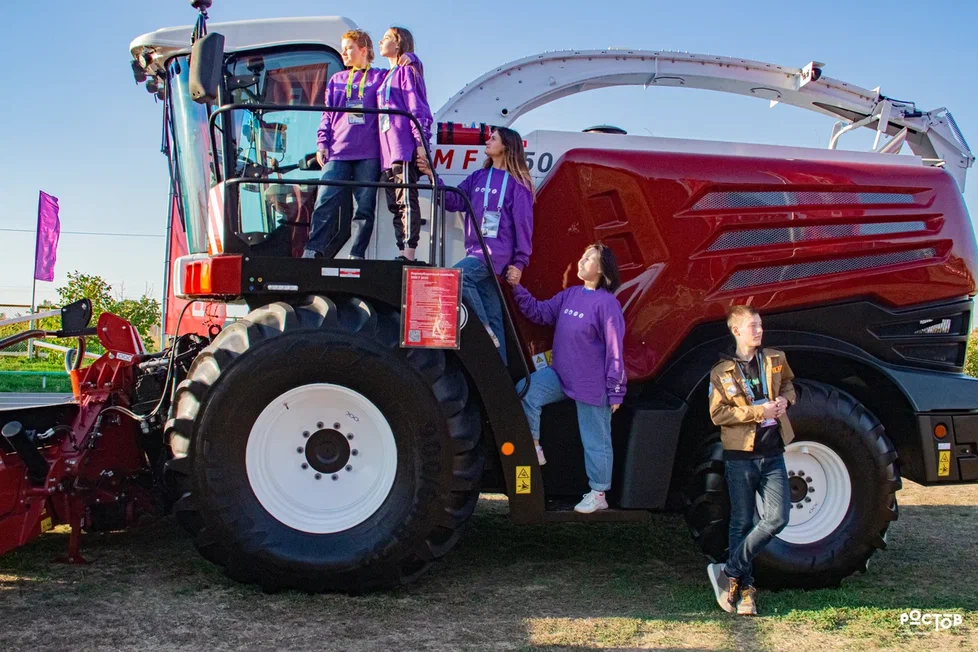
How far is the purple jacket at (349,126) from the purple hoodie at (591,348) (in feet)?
4.69

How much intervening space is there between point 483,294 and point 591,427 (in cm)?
96

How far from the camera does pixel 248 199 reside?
4.52 meters

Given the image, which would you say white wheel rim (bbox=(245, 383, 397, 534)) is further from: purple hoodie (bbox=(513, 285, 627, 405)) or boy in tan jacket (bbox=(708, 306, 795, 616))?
boy in tan jacket (bbox=(708, 306, 795, 616))

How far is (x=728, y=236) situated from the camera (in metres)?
4.85

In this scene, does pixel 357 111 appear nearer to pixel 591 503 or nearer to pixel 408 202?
pixel 408 202

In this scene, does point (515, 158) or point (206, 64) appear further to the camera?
point (515, 158)

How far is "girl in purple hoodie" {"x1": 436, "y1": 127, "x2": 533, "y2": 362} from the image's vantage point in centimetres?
462

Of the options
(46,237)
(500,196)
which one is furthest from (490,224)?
(46,237)

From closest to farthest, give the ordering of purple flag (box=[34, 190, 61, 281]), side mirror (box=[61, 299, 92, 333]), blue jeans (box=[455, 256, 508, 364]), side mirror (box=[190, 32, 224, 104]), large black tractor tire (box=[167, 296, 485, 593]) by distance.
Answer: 1. side mirror (box=[190, 32, 224, 104])
2. large black tractor tire (box=[167, 296, 485, 593])
3. blue jeans (box=[455, 256, 508, 364])
4. side mirror (box=[61, 299, 92, 333])
5. purple flag (box=[34, 190, 61, 281])

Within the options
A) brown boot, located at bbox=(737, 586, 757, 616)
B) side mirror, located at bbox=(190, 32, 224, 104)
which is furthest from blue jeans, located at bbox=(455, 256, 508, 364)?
brown boot, located at bbox=(737, 586, 757, 616)

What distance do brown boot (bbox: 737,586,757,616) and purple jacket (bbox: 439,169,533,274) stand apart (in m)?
2.12

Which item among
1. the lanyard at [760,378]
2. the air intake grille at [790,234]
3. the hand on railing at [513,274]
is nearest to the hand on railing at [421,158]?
the hand on railing at [513,274]

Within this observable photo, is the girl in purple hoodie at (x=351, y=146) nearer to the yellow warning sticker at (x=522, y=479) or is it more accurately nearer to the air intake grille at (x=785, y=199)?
the yellow warning sticker at (x=522, y=479)

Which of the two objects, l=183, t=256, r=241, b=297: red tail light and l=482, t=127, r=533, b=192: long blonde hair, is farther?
l=482, t=127, r=533, b=192: long blonde hair
